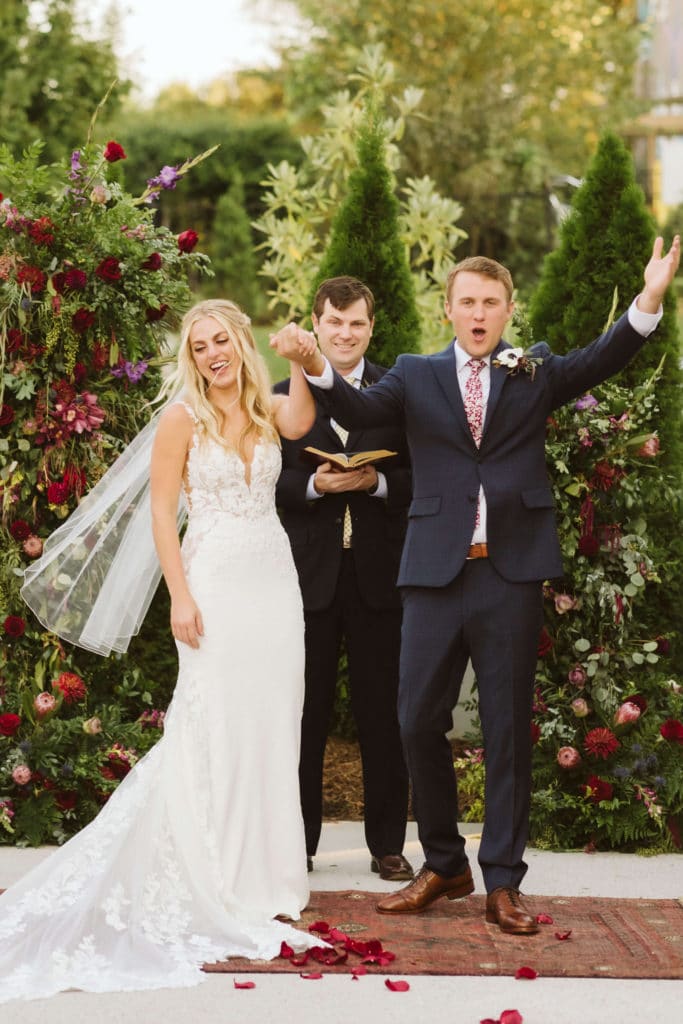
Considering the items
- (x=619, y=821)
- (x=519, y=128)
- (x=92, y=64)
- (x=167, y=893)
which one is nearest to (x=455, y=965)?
(x=167, y=893)

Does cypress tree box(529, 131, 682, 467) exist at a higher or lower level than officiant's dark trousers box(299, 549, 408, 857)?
higher

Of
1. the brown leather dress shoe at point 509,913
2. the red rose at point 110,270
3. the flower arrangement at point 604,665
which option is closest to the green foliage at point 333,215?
the red rose at point 110,270

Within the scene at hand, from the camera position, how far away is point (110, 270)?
5.16 meters

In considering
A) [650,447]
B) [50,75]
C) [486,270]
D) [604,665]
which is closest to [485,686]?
[604,665]

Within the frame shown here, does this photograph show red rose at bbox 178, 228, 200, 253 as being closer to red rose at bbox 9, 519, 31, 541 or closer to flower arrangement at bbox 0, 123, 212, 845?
flower arrangement at bbox 0, 123, 212, 845

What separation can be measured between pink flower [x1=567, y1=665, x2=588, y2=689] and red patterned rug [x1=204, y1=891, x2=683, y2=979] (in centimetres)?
97

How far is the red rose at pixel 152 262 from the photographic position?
17.5 feet

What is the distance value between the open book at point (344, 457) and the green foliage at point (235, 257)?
13.3 m

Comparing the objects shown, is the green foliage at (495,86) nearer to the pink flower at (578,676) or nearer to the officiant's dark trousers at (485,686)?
the pink flower at (578,676)

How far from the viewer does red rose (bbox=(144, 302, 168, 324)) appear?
17.8ft

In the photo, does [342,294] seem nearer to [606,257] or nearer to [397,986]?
[606,257]

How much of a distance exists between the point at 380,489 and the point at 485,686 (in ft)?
2.74

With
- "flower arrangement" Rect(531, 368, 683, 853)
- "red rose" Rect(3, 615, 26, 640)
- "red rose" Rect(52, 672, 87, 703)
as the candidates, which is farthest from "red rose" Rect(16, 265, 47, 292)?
"flower arrangement" Rect(531, 368, 683, 853)

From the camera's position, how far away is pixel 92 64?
1670cm
